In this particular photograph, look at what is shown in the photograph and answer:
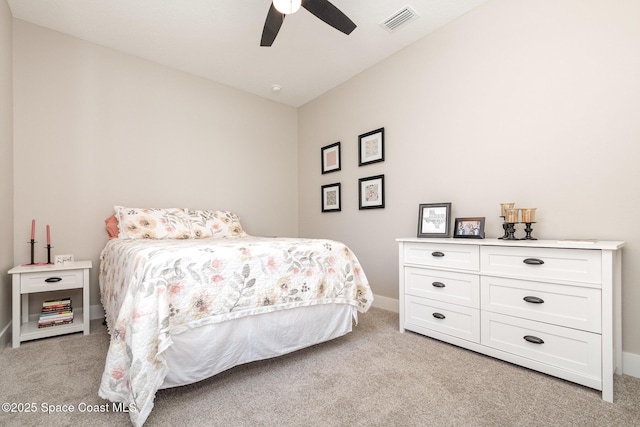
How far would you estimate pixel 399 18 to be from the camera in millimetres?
2449

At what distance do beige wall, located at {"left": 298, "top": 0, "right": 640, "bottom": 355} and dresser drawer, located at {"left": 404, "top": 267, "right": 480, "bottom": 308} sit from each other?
1.81ft

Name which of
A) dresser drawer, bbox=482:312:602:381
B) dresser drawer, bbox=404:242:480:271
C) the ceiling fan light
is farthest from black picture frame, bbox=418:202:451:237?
the ceiling fan light

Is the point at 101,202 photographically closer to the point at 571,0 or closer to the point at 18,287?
the point at 18,287

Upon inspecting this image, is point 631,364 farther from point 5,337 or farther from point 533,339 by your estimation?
point 5,337

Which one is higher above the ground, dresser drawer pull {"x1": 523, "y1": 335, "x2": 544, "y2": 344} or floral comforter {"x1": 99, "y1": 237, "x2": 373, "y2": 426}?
floral comforter {"x1": 99, "y1": 237, "x2": 373, "y2": 426}

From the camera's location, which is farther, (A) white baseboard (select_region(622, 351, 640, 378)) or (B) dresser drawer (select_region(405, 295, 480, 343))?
(B) dresser drawer (select_region(405, 295, 480, 343))

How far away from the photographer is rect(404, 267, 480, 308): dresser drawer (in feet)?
6.43

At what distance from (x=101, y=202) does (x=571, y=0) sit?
393 centimetres

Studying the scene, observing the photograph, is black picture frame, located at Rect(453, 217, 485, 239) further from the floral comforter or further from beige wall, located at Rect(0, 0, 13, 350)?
beige wall, located at Rect(0, 0, 13, 350)

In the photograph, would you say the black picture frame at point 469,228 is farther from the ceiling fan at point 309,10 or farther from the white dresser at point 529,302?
the ceiling fan at point 309,10

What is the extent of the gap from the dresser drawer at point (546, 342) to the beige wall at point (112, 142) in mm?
2796

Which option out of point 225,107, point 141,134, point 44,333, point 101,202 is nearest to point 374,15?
point 225,107

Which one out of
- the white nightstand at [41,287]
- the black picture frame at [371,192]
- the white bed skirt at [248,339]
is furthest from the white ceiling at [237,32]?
the white bed skirt at [248,339]

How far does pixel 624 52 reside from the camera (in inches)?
67.8
